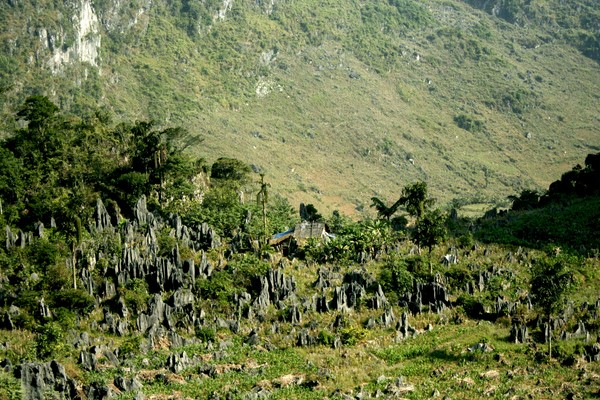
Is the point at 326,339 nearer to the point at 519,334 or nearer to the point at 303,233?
the point at 519,334

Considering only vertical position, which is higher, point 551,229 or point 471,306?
point 551,229

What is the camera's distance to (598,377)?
3972 centimetres

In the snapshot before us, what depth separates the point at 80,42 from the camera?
169m

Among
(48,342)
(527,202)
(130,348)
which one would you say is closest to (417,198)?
(527,202)

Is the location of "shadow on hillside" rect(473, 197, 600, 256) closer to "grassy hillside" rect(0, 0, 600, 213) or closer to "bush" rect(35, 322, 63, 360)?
"bush" rect(35, 322, 63, 360)

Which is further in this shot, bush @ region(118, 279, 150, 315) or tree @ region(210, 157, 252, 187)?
tree @ region(210, 157, 252, 187)

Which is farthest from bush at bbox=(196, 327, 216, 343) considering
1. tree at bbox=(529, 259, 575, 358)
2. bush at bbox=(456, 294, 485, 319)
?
tree at bbox=(529, 259, 575, 358)

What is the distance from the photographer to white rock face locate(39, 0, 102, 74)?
160 m

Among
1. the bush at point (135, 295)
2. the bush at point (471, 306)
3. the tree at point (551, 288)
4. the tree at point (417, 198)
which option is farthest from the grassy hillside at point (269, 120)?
the tree at point (551, 288)

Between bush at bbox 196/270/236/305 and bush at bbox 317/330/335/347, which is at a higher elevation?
bush at bbox 196/270/236/305

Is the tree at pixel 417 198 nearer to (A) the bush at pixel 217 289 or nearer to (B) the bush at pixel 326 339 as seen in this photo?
(A) the bush at pixel 217 289

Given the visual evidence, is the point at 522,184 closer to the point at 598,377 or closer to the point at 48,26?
the point at 48,26

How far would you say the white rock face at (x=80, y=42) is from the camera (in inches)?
6304

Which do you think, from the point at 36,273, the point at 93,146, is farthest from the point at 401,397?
the point at 93,146
